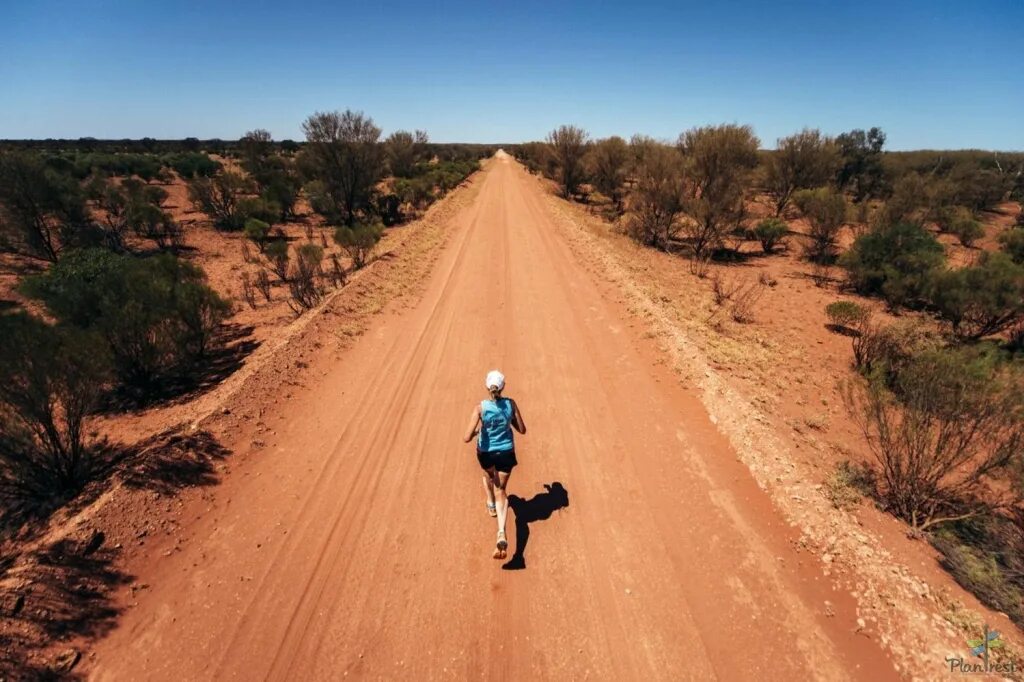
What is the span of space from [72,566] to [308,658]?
118 inches

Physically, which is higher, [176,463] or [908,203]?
[908,203]

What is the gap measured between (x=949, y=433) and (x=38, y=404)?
1267 cm

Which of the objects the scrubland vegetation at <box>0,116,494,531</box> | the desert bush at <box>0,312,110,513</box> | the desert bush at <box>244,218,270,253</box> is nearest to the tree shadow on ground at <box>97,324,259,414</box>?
the scrubland vegetation at <box>0,116,494,531</box>

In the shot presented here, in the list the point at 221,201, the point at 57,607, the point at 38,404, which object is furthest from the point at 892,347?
the point at 221,201

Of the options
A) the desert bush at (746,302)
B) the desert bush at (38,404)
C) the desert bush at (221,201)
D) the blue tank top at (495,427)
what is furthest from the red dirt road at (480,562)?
the desert bush at (221,201)

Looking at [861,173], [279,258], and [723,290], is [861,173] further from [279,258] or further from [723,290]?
[279,258]

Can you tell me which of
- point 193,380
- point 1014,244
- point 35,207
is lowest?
point 193,380

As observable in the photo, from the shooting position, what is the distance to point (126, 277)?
9.54 meters

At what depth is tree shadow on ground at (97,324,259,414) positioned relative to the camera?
8.98 meters

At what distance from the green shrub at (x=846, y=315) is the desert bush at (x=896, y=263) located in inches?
156

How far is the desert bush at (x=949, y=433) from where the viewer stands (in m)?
5.18

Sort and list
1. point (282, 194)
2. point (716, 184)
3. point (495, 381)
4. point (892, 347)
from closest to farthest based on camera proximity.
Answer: point (495, 381)
point (892, 347)
point (716, 184)
point (282, 194)

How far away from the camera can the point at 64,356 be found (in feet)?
20.8

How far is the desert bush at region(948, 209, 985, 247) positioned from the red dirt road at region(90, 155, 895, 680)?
29313 mm
